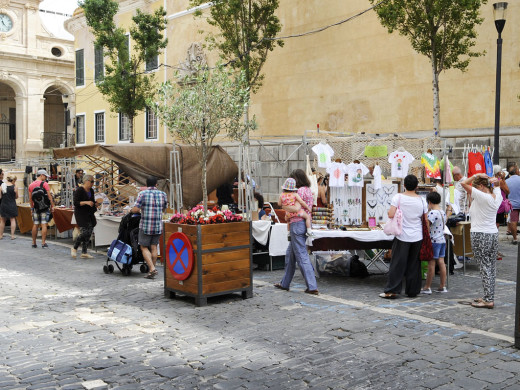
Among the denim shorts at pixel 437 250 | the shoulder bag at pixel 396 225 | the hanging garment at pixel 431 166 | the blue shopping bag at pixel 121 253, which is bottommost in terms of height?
the blue shopping bag at pixel 121 253

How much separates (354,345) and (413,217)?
2658 mm

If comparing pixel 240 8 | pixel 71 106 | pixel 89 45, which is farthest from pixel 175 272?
pixel 71 106

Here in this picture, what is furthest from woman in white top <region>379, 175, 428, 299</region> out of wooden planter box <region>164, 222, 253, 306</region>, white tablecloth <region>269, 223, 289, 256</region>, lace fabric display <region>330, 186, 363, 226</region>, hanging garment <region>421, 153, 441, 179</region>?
hanging garment <region>421, 153, 441, 179</region>

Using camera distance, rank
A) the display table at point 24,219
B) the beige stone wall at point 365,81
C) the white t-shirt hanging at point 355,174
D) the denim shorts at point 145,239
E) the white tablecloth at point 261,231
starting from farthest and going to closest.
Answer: the display table at point 24,219
the beige stone wall at point 365,81
the white tablecloth at point 261,231
the white t-shirt hanging at point 355,174
the denim shorts at point 145,239

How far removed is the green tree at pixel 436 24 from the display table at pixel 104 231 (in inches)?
334

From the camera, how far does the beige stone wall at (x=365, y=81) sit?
17078 mm

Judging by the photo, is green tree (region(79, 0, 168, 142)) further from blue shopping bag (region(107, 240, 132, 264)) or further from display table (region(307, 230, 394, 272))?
display table (region(307, 230, 394, 272))

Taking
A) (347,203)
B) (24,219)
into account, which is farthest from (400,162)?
(24,219)

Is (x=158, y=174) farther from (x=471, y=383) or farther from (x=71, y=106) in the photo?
(x=71, y=106)

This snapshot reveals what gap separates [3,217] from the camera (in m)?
16.2

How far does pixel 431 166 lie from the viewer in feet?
36.0

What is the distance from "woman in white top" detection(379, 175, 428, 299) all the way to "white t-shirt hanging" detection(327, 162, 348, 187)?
2457 millimetres

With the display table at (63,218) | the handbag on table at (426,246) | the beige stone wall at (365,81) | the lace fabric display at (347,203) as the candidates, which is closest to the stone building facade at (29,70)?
the beige stone wall at (365,81)

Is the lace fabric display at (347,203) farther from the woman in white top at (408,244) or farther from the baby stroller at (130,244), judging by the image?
the baby stroller at (130,244)
